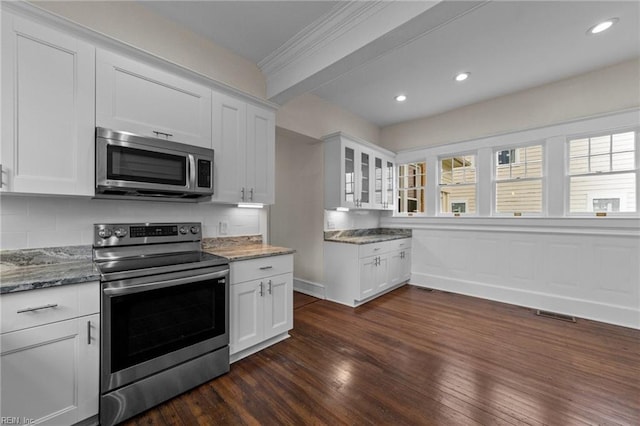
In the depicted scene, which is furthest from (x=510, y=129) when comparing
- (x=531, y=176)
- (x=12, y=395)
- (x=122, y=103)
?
(x=12, y=395)

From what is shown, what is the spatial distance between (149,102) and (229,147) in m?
0.69

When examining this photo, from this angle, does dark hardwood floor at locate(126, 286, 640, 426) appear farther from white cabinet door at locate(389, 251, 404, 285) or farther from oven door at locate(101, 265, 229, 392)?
white cabinet door at locate(389, 251, 404, 285)

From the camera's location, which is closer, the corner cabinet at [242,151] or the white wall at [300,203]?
the corner cabinet at [242,151]

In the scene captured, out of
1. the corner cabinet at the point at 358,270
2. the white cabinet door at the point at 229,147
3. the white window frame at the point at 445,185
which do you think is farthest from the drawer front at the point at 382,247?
the white cabinet door at the point at 229,147

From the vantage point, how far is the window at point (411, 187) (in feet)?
15.9

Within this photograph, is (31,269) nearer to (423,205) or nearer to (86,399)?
(86,399)

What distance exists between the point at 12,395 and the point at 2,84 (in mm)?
1656

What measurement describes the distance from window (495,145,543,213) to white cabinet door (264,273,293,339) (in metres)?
3.52

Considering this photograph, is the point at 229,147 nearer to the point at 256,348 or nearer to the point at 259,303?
the point at 259,303

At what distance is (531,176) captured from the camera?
12.3 ft

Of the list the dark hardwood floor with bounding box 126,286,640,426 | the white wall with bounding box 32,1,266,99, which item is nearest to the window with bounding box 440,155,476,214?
the dark hardwood floor with bounding box 126,286,640,426

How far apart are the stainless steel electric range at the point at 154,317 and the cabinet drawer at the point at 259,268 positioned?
0.15 meters

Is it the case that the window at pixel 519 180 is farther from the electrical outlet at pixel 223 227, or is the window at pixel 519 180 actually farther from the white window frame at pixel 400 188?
the electrical outlet at pixel 223 227

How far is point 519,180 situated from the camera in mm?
3826
